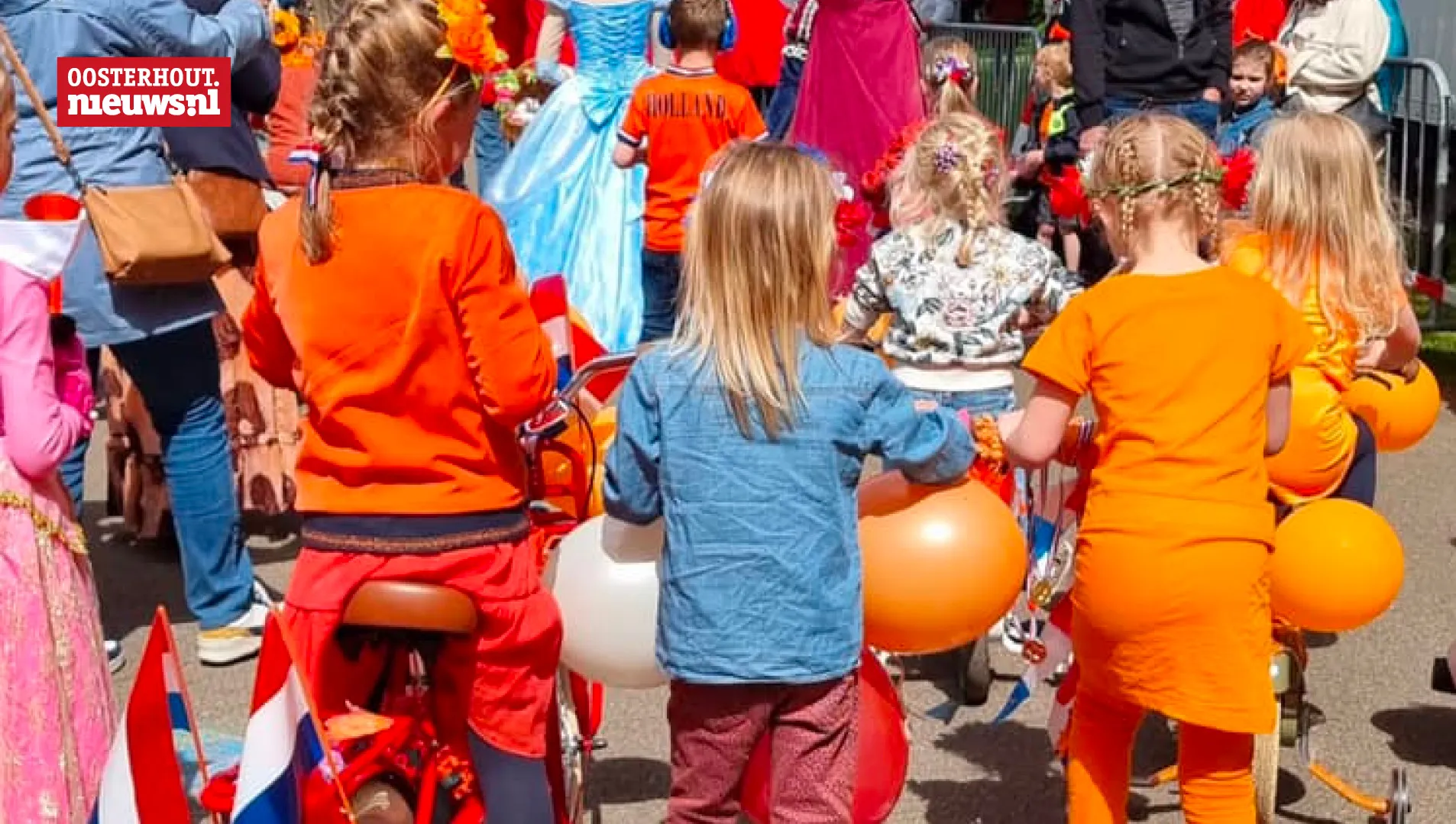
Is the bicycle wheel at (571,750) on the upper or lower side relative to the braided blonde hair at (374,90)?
lower

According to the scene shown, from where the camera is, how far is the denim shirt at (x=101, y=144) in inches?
201

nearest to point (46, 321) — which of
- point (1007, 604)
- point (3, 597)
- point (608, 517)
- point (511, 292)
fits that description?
point (3, 597)

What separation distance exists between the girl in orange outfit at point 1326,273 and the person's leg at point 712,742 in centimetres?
156

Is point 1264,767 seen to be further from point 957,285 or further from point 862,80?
point 862,80

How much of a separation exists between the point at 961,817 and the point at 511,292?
1890 mm

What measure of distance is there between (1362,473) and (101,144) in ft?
→ 11.2

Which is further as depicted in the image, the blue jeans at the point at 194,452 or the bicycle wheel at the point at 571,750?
the blue jeans at the point at 194,452

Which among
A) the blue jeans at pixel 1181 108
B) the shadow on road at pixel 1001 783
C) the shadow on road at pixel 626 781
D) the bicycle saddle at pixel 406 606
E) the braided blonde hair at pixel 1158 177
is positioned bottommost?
the shadow on road at pixel 1001 783

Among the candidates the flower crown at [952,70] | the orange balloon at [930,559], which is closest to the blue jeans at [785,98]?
the flower crown at [952,70]

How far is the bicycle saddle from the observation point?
10.9 feet

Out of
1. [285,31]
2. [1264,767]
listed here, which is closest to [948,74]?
[285,31]

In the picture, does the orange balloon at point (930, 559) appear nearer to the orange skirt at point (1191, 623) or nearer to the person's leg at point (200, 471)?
the orange skirt at point (1191, 623)

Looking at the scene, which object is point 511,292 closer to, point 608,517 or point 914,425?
point 608,517

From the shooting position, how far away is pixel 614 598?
343 cm
